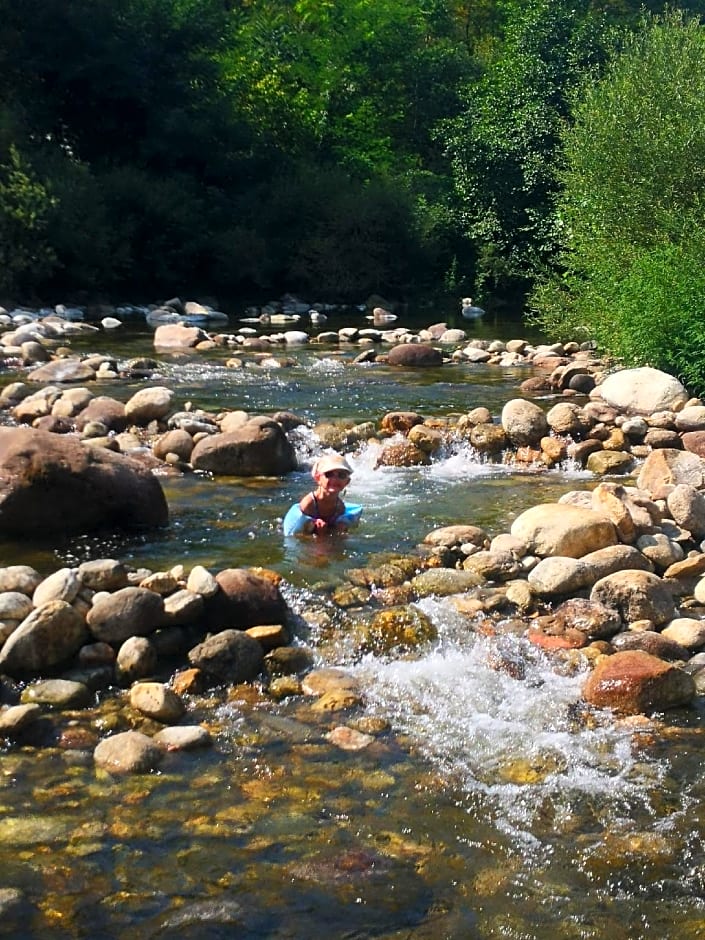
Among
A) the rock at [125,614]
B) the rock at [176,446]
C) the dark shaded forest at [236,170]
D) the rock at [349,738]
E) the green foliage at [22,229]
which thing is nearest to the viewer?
the rock at [349,738]

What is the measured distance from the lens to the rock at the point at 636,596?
7.00 m

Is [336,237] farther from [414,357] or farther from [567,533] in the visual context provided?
[567,533]

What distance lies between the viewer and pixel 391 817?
4809 mm

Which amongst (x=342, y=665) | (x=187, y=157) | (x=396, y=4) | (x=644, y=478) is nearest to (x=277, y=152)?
(x=187, y=157)

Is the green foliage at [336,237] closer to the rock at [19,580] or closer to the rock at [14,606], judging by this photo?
the rock at [19,580]

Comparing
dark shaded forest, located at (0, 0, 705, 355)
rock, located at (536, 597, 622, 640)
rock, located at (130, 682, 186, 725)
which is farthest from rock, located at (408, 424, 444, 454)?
dark shaded forest, located at (0, 0, 705, 355)

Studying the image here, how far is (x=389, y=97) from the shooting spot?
130ft

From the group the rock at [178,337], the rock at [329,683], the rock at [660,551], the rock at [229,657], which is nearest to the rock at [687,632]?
the rock at [660,551]

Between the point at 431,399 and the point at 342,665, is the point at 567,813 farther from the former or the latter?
the point at 431,399

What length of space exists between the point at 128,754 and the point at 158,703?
0.51 meters

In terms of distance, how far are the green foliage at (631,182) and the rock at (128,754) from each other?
38.6ft

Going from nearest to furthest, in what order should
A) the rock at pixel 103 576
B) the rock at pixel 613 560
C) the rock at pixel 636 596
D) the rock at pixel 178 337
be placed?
the rock at pixel 103 576 < the rock at pixel 636 596 < the rock at pixel 613 560 < the rock at pixel 178 337

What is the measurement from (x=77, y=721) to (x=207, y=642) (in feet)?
3.00

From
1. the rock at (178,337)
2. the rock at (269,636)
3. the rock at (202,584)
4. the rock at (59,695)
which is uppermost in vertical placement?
the rock at (202,584)
